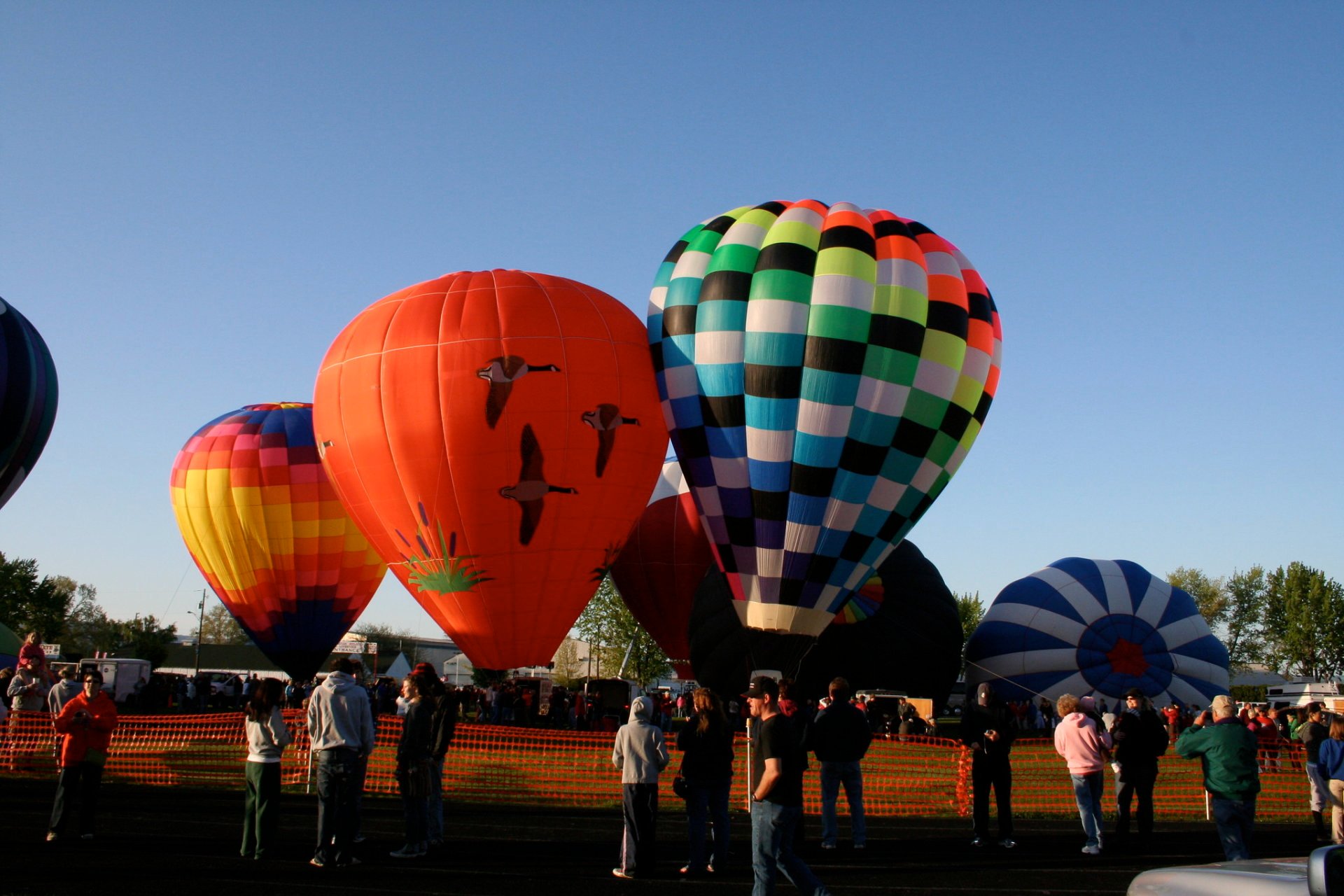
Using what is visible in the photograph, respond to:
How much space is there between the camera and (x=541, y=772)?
39.9ft

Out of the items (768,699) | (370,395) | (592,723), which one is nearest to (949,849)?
(768,699)

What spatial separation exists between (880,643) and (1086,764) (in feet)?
44.1

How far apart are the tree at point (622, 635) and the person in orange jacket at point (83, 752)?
37.7 m

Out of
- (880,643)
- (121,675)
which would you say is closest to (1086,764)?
(880,643)

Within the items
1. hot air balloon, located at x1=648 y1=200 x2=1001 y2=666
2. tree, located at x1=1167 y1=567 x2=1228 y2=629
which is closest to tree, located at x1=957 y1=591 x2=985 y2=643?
tree, located at x1=1167 y1=567 x2=1228 y2=629

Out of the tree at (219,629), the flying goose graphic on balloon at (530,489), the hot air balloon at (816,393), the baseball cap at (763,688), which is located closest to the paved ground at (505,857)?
the baseball cap at (763,688)

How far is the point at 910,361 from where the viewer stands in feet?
55.6

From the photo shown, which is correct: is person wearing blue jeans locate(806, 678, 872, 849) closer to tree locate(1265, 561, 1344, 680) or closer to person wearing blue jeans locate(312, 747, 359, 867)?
person wearing blue jeans locate(312, 747, 359, 867)

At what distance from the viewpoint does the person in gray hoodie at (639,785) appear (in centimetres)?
723

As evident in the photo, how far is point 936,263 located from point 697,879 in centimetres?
1249

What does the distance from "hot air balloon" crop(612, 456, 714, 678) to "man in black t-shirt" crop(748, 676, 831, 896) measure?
59.7 feet

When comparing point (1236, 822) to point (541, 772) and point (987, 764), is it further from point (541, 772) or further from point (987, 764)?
point (541, 772)

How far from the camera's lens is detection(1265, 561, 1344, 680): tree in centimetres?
6081

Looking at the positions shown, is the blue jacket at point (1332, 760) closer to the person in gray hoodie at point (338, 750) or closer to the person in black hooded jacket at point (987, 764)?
the person in black hooded jacket at point (987, 764)
